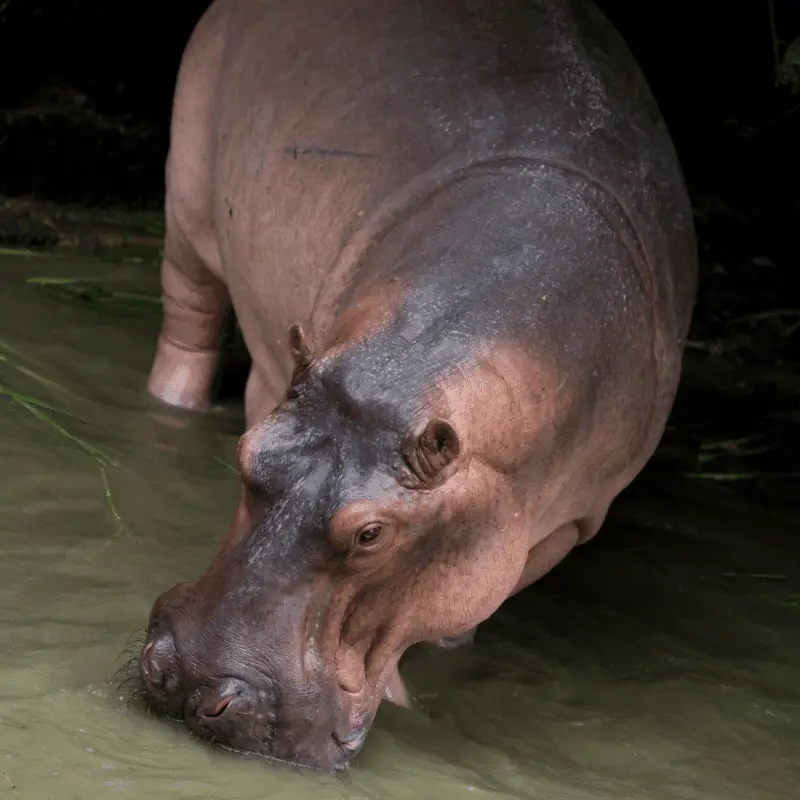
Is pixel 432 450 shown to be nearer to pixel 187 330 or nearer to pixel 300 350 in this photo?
pixel 300 350

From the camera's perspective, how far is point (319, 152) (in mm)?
3305

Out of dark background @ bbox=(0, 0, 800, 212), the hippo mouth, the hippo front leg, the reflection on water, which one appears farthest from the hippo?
dark background @ bbox=(0, 0, 800, 212)

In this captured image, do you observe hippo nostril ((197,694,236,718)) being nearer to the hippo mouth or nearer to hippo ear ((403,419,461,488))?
the hippo mouth

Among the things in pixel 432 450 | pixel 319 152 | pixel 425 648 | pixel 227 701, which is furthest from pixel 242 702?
pixel 319 152

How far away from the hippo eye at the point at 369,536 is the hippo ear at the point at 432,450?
11 centimetres

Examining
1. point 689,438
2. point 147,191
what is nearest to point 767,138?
point 689,438

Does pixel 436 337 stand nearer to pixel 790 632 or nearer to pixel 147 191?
pixel 790 632

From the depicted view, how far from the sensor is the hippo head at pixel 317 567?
87.4 inches

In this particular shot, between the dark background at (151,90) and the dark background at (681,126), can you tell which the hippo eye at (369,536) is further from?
the dark background at (151,90)

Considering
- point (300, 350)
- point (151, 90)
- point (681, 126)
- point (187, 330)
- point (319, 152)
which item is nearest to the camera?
point (300, 350)

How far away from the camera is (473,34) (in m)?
3.17

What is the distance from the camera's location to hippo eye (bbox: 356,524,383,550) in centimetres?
221

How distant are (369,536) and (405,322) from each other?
43 centimetres

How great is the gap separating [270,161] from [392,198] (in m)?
0.55
